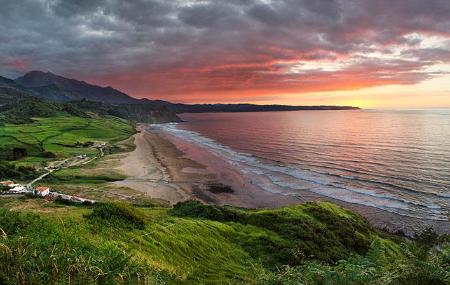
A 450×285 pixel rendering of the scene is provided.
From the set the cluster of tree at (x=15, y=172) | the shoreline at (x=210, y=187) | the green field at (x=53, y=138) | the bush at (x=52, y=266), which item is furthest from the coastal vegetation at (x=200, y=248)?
the green field at (x=53, y=138)

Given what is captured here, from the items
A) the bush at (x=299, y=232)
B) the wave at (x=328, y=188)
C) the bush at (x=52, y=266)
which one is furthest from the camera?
the wave at (x=328, y=188)

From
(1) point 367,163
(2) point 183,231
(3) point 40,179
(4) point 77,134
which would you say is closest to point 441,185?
(1) point 367,163

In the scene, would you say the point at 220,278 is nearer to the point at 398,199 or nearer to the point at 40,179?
the point at 398,199

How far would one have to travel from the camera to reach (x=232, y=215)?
2798 cm

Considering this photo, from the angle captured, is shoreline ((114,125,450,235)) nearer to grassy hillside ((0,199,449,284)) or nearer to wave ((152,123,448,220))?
wave ((152,123,448,220))

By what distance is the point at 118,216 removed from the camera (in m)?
17.5

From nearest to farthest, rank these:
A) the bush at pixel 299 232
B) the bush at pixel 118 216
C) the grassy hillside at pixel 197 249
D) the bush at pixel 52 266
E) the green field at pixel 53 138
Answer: the bush at pixel 52 266, the grassy hillside at pixel 197 249, the bush at pixel 118 216, the bush at pixel 299 232, the green field at pixel 53 138

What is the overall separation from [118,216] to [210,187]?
46.3m

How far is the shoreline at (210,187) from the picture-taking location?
44.5 metres

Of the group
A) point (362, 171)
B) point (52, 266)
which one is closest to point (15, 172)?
point (52, 266)

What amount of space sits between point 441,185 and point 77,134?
116631mm

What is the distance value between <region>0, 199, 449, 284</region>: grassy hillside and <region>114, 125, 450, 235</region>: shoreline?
1652cm

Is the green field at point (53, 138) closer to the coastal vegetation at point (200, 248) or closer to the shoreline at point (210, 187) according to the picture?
the shoreline at point (210, 187)

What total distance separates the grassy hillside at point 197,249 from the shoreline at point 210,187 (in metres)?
16.5
